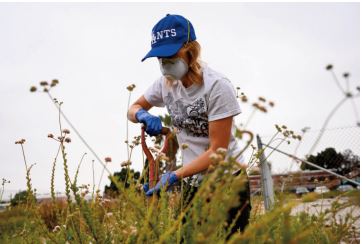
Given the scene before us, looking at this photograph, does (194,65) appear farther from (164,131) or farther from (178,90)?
(164,131)

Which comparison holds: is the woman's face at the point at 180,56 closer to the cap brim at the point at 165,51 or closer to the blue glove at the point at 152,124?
the cap brim at the point at 165,51

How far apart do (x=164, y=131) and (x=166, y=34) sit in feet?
1.80

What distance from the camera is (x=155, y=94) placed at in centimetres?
292

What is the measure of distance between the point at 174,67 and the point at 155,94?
489 mm

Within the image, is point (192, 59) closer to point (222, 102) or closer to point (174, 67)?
point (174, 67)

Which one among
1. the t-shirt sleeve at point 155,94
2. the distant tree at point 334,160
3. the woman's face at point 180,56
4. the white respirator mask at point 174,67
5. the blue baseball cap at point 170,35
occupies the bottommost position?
the distant tree at point 334,160

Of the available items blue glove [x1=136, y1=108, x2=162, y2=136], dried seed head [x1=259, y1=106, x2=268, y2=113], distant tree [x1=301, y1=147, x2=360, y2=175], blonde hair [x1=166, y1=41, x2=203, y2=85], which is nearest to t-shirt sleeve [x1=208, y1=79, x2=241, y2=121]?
blonde hair [x1=166, y1=41, x2=203, y2=85]

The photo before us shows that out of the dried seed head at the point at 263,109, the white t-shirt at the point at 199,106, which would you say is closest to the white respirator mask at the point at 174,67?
the white t-shirt at the point at 199,106

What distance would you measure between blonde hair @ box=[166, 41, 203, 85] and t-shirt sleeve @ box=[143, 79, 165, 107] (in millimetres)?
380

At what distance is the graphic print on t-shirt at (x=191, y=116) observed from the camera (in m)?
2.51

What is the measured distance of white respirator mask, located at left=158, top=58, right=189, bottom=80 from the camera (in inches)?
96.7

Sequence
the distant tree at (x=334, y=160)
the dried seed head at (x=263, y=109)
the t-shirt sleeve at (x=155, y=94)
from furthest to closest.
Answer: the distant tree at (x=334, y=160)
the t-shirt sleeve at (x=155, y=94)
the dried seed head at (x=263, y=109)

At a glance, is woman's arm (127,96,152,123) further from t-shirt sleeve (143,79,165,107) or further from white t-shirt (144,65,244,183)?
white t-shirt (144,65,244,183)

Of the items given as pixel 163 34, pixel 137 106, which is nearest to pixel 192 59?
pixel 163 34
